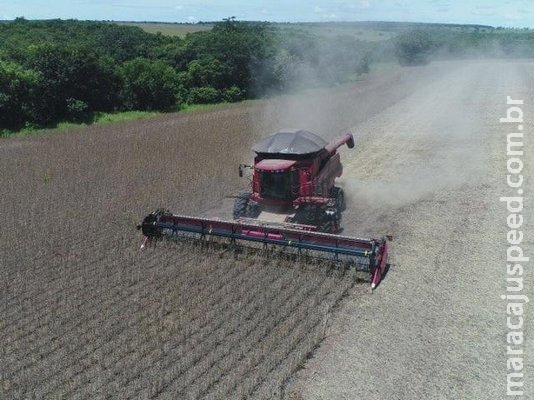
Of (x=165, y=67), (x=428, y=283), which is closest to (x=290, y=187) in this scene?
(x=428, y=283)

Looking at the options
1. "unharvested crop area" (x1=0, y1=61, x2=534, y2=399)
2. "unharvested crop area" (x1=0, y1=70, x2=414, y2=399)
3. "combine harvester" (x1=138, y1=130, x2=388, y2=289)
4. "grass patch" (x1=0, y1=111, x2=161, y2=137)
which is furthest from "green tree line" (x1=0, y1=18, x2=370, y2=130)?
"combine harvester" (x1=138, y1=130, x2=388, y2=289)

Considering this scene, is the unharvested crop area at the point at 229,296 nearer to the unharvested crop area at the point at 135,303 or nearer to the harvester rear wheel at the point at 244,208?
the unharvested crop area at the point at 135,303

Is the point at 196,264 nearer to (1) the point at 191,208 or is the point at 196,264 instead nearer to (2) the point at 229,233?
(2) the point at 229,233

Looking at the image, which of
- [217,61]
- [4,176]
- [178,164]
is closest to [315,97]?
[217,61]

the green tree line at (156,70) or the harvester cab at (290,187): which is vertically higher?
the green tree line at (156,70)

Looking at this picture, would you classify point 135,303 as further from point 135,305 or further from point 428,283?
point 428,283

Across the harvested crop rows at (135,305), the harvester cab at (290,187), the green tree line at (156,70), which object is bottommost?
the harvested crop rows at (135,305)

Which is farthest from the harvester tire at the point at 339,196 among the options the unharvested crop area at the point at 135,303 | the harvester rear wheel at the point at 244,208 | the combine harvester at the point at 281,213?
the unharvested crop area at the point at 135,303
